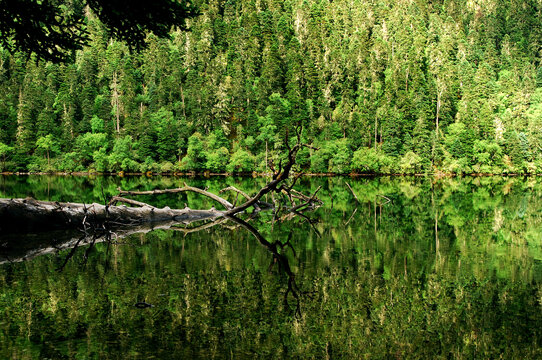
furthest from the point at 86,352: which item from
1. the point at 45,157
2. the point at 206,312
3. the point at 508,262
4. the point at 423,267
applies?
the point at 45,157

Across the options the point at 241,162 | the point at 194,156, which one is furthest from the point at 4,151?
the point at 241,162

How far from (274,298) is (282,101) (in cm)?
8276

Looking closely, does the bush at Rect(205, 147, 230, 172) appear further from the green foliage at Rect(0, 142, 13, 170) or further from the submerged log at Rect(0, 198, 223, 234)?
the submerged log at Rect(0, 198, 223, 234)

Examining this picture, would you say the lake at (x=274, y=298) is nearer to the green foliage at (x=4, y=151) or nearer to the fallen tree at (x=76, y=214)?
the fallen tree at (x=76, y=214)

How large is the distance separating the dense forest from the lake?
2497 inches

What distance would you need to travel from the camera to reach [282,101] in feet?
292

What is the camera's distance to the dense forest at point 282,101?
78.2 m

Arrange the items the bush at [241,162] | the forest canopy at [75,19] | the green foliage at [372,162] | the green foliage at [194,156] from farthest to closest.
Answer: the green foliage at [194,156], the bush at [241,162], the green foliage at [372,162], the forest canopy at [75,19]

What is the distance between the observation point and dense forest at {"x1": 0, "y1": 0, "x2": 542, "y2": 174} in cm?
7819

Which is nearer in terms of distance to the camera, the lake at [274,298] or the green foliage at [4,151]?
the lake at [274,298]

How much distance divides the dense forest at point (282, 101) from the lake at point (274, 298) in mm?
63430

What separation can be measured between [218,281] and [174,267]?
1699 millimetres

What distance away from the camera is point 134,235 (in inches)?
609

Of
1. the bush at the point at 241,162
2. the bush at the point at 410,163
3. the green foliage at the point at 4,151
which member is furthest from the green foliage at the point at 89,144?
the bush at the point at 410,163
